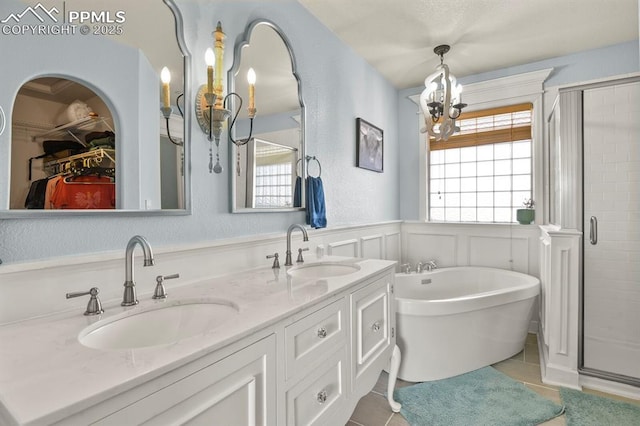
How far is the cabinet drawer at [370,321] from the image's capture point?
154 centimetres

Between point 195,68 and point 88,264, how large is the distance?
96 cm

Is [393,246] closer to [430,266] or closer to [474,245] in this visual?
[430,266]

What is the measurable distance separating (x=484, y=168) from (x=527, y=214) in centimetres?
64

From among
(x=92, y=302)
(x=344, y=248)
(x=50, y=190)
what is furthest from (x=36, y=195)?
(x=344, y=248)

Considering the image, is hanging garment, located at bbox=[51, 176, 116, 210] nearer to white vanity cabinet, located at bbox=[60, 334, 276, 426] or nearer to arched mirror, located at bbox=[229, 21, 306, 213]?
arched mirror, located at bbox=[229, 21, 306, 213]

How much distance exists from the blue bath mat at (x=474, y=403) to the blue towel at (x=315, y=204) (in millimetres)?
1188

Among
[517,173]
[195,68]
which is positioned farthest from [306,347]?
[517,173]

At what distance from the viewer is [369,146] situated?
313cm

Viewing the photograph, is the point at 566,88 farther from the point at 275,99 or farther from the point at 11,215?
the point at 11,215

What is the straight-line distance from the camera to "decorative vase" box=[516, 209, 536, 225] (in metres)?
3.19

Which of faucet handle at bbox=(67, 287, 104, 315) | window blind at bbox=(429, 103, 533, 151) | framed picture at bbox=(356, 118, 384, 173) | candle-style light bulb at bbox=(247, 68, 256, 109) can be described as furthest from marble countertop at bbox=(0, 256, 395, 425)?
window blind at bbox=(429, 103, 533, 151)

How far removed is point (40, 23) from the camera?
1.07 metres

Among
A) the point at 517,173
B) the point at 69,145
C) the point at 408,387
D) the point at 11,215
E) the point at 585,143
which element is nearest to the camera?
the point at 11,215

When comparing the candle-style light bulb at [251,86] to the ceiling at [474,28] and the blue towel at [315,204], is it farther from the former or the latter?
the ceiling at [474,28]
